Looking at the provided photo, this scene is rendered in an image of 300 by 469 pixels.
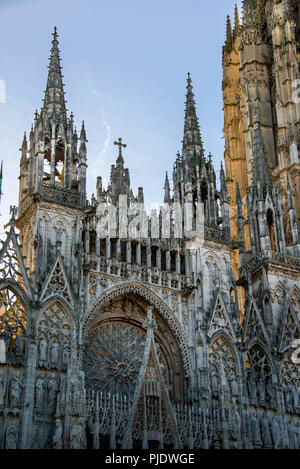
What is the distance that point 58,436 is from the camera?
19.2m

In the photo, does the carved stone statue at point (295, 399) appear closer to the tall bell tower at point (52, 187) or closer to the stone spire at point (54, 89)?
the tall bell tower at point (52, 187)

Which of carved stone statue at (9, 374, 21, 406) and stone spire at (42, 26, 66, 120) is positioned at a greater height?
stone spire at (42, 26, 66, 120)

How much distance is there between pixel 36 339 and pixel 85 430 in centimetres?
310

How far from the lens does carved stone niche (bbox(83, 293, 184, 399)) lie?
2352 centimetres

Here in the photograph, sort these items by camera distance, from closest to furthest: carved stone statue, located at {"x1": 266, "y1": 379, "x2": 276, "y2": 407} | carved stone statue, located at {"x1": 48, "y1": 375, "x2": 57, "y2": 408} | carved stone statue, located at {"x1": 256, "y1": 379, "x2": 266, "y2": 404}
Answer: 1. carved stone statue, located at {"x1": 48, "y1": 375, "x2": 57, "y2": 408}
2. carved stone statue, located at {"x1": 256, "y1": 379, "x2": 266, "y2": 404}
3. carved stone statue, located at {"x1": 266, "y1": 379, "x2": 276, "y2": 407}

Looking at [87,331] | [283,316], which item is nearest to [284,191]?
[283,316]

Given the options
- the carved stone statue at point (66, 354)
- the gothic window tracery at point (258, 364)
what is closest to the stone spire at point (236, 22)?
the gothic window tracery at point (258, 364)

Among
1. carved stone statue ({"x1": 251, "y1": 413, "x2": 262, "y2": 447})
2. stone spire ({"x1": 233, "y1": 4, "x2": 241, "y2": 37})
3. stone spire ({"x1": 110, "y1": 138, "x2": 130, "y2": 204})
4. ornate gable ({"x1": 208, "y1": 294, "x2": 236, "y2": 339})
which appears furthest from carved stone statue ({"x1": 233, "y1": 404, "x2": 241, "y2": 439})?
stone spire ({"x1": 233, "y1": 4, "x2": 241, "y2": 37})

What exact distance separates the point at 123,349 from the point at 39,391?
170 inches

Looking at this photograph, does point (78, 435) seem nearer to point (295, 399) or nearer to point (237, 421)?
point (237, 421)

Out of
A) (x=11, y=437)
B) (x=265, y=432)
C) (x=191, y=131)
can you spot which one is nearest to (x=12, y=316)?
(x=11, y=437)

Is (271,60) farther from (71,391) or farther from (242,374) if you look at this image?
(71,391)

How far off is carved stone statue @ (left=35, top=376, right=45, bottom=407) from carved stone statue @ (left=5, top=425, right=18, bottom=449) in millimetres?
1003

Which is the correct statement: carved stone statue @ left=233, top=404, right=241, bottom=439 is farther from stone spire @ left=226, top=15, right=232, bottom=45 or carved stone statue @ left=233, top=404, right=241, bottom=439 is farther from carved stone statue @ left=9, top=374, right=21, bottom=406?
stone spire @ left=226, top=15, right=232, bottom=45
